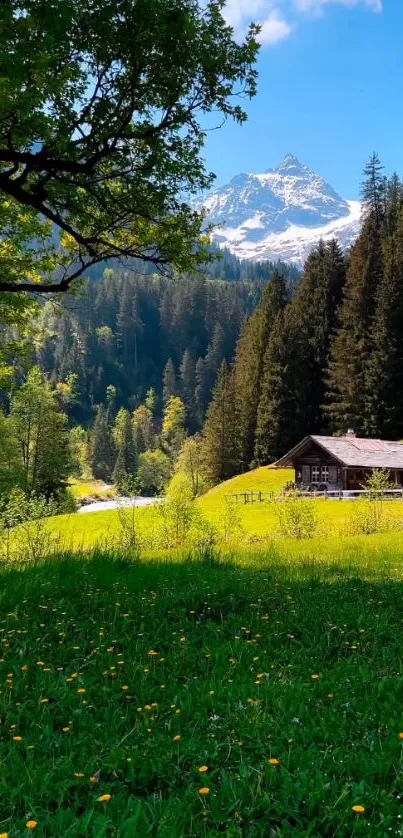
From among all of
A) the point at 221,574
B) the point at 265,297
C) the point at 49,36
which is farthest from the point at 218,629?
the point at 265,297

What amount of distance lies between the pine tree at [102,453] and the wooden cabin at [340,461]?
94.8 metres

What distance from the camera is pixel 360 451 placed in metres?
48.2

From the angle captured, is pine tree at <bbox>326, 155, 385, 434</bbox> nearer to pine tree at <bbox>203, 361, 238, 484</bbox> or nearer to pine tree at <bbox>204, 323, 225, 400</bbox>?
pine tree at <bbox>203, 361, 238, 484</bbox>

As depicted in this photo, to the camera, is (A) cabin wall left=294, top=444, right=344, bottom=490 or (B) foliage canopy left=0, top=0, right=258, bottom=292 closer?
(B) foliage canopy left=0, top=0, right=258, bottom=292

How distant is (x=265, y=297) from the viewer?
8238cm

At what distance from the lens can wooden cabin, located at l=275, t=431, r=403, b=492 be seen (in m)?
46.7

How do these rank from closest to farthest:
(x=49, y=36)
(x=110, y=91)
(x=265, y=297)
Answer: (x=49, y=36)
(x=110, y=91)
(x=265, y=297)

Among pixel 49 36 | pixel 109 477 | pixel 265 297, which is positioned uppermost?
pixel 265 297

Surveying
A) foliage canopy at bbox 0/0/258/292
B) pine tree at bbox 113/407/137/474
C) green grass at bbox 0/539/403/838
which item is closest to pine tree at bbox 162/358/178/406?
pine tree at bbox 113/407/137/474

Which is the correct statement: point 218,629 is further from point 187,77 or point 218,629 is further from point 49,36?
point 187,77

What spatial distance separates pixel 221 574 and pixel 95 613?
2.43m

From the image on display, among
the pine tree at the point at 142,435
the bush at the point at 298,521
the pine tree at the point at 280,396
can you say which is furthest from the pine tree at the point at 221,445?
the pine tree at the point at 142,435

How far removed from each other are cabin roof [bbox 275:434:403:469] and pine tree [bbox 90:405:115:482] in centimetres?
9646

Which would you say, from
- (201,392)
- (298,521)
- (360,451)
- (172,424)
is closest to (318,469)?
(360,451)
